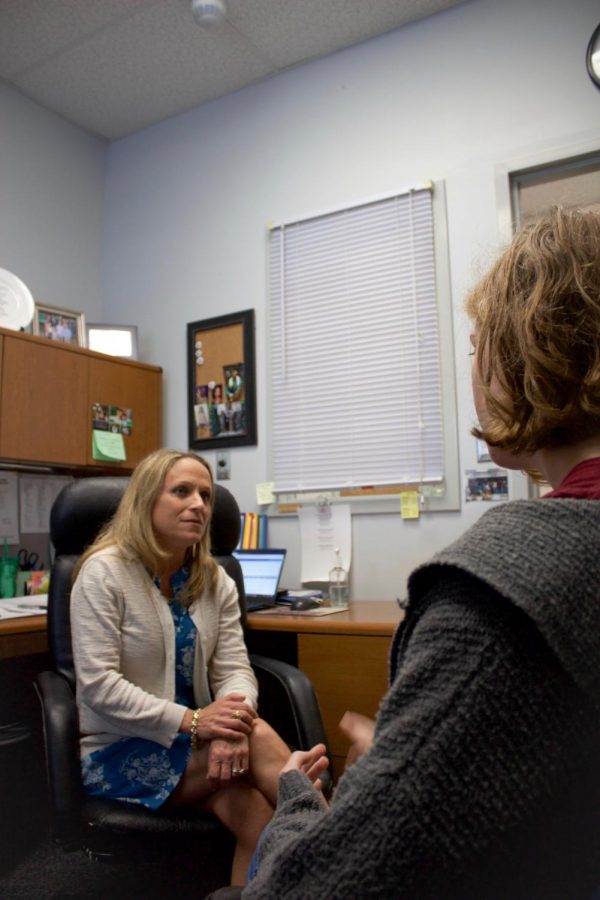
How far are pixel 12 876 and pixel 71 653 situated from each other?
31.8 inches

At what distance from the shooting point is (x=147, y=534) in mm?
1688

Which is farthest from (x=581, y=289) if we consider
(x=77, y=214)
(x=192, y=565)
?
(x=77, y=214)

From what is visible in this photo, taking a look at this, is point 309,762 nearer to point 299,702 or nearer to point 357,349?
point 299,702

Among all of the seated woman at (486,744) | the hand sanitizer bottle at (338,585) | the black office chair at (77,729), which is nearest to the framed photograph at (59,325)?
the black office chair at (77,729)

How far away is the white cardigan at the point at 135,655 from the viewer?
1.49 meters

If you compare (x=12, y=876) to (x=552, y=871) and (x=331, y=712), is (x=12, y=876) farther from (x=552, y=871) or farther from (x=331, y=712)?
(x=552, y=871)

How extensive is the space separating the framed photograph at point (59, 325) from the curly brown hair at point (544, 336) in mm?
2318

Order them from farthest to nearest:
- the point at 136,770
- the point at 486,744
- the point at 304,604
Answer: the point at 304,604 → the point at 136,770 → the point at 486,744

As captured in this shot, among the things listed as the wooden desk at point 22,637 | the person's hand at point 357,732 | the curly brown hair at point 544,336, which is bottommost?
the wooden desk at point 22,637

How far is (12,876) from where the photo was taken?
6.43 ft

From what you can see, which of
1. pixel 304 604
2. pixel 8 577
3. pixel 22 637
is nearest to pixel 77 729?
pixel 22 637

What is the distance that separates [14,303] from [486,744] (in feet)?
8.56

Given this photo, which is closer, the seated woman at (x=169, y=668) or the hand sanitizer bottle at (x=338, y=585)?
the seated woman at (x=169, y=668)

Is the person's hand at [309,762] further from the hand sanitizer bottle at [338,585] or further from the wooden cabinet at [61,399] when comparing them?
the wooden cabinet at [61,399]
